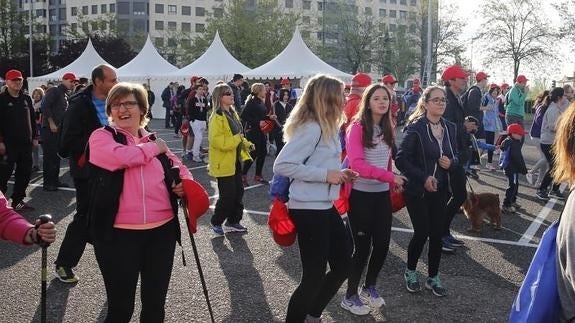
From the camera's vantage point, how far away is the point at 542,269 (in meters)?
2.11

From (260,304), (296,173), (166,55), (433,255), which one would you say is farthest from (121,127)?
(166,55)

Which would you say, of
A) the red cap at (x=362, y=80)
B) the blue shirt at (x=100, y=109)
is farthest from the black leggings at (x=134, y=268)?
the red cap at (x=362, y=80)

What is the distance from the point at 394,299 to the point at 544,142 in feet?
20.7

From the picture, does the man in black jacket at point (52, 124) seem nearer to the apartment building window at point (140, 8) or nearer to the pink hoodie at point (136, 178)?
the pink hoodie at point (136, 178)

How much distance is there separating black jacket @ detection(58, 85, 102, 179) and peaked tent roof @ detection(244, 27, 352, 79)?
19833 millimetres

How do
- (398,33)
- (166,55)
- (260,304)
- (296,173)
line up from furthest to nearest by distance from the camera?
1. (166,55)
2. (398,33)
3. (260,304)
4. (296,173)

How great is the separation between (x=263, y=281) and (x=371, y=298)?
116 centimetres

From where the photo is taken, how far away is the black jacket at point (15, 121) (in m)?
8.38

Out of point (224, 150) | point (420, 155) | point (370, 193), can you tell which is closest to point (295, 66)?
point (224, 150)

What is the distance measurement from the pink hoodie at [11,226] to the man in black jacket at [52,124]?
743 centimetres

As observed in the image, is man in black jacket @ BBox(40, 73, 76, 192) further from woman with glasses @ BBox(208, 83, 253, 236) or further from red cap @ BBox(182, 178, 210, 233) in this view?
red cap @ BBox(182, 178, 210, 233)

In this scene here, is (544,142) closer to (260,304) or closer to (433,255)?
(433,255)

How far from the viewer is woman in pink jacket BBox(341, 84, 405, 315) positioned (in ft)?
15.2

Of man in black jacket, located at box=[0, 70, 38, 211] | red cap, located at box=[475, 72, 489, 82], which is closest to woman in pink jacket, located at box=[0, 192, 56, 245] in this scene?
man in black jacket, located at box=[0, 70, 38, 211]
